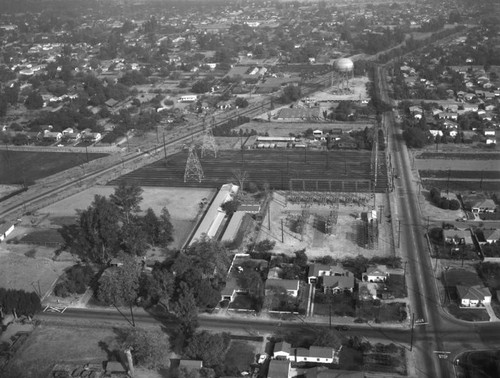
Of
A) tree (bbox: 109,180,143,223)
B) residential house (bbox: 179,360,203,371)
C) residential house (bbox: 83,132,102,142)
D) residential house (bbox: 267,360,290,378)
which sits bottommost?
residential house (bbox: 267,360,290,378)

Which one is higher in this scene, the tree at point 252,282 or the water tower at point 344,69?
the water tower at point 344,69

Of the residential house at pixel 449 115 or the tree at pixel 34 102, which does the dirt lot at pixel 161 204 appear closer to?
the residential house at pixel 449 115

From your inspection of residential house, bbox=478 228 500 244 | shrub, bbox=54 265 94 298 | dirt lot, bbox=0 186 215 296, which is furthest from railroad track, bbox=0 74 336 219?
residential house, bbox=478 228 500 244

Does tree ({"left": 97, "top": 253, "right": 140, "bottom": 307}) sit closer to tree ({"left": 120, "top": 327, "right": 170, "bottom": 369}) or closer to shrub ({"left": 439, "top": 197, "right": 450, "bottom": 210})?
tree ({"left": 120, "top": 327, "right": 170, "bottom": 369})

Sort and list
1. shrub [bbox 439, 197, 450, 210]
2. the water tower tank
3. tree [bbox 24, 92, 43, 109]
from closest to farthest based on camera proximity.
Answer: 1. shrub [bbox 439, 197, 450, 210]
2. tree [bbox 24, 92, 43, 109]
3. the water tower tank

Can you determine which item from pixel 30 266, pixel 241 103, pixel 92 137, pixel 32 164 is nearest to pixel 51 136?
pixel 92 137

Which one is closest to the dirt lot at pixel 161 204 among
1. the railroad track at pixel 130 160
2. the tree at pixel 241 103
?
the railroad track at pixel 130 160

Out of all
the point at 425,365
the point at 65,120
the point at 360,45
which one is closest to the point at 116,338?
the point at 425,365
